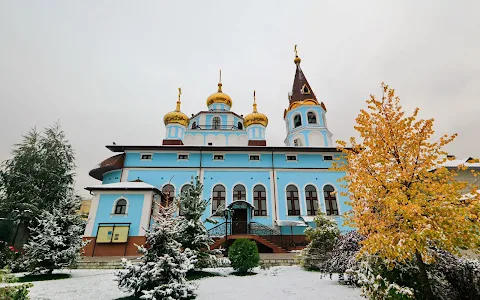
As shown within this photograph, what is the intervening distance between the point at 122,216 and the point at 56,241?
7081mm

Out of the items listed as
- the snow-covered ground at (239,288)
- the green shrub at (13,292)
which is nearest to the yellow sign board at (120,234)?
the snow-covered ground at (239,288)

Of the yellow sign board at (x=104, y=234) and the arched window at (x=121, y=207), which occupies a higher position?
the arched window at (x=121, y=207)

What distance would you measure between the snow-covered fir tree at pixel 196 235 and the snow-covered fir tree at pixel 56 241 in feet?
14.3

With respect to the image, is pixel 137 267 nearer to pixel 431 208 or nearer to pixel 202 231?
pixel 202 231

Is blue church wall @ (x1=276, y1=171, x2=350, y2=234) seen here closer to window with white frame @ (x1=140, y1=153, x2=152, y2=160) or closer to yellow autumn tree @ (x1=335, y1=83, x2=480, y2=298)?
window with white frame @ (x1=140, y1=153, x2=152, y2=160)

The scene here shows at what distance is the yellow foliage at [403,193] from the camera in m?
4.46

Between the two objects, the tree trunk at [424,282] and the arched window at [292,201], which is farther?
the arched window at [292,201]

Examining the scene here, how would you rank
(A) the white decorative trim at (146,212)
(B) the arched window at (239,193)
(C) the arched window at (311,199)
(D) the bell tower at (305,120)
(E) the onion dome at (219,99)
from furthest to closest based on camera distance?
(E) the onion dome at (219,99), (D) the bell tower at (305,120), (B) the arched window at (239,193), (C) the arched window at (311,199), (A) the white decorative trim at (146,212)

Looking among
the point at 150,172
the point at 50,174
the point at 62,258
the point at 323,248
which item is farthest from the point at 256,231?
the point at 50,174

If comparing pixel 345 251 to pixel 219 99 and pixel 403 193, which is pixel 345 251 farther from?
pixel 219 99

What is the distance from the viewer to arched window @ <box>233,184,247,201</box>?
19469 millimetres

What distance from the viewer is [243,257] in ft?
31.2

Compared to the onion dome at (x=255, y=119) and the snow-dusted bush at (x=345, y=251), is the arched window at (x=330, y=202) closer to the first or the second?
the onion dome at (x=255, y=119)

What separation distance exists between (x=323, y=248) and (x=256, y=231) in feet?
24.4
